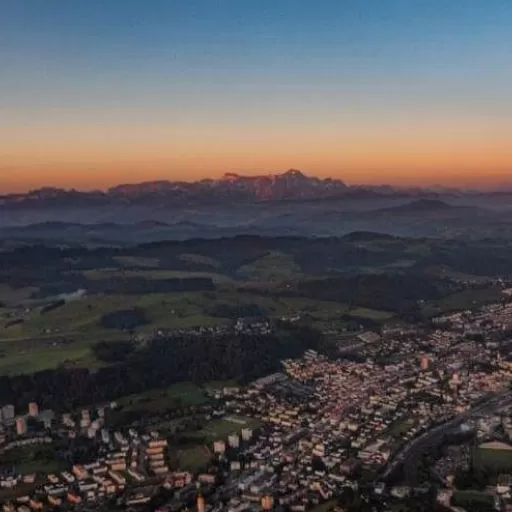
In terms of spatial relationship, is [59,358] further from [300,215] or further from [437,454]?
[300,215]

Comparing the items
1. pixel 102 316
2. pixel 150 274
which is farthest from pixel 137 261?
pixel 102 316

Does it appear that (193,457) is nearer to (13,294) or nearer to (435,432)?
(435,432)

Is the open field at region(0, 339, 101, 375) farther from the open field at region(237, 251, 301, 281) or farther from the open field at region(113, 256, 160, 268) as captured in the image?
the open field at region(113, 256, 160, 268)

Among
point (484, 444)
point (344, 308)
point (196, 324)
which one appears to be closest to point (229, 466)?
point (484, 444)

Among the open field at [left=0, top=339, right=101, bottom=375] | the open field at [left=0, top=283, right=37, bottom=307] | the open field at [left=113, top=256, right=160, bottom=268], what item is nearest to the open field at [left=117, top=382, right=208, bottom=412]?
the open field at [left=0, top=339, right=101, bottom=375]

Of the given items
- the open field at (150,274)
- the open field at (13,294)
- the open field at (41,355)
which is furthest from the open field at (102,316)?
the open field at (150,274)

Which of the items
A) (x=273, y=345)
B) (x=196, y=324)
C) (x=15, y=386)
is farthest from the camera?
(x=196, y=324)
